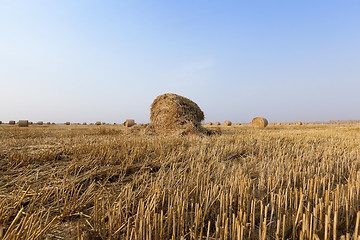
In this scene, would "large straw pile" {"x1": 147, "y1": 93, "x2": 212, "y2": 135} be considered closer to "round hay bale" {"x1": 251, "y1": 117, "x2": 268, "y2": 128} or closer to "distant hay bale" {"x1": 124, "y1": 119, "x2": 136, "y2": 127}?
"distant hay bale" {"x1": 124, "y1": 119, "x2": 136, "y2": 127}

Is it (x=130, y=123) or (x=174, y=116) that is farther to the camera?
(x=130, y=123)

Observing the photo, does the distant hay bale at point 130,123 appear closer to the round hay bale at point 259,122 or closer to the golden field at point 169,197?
the round hay bale at point 259,122

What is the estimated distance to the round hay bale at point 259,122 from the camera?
17.7 m

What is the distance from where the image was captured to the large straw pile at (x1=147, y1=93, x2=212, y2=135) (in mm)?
7791

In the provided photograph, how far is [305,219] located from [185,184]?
1.07 meters

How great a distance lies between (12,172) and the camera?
2764mm

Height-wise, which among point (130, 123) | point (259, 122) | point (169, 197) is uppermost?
point (130, 123)

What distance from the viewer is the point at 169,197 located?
1.59 m

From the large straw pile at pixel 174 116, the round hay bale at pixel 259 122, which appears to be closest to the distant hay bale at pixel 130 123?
the large straw pile at pixel 174 116

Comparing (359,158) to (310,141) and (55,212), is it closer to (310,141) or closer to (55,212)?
(310,141)

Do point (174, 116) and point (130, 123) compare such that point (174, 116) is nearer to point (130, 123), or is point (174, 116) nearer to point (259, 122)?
point (130, 123)

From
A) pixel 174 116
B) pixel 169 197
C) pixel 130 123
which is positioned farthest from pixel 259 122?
pixel 169 197

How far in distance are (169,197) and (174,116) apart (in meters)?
6.62

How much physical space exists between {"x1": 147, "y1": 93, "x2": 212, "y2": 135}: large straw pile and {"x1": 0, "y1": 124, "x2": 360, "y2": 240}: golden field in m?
3.39
